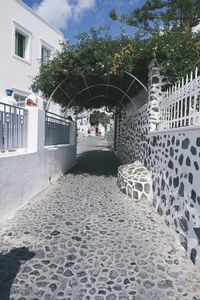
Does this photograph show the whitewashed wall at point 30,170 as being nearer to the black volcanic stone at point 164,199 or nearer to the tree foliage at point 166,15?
the black volcanic stone at point 164,199

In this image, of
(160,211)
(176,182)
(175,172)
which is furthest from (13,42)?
(176,182)

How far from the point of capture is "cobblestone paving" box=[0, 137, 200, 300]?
9.86 ft

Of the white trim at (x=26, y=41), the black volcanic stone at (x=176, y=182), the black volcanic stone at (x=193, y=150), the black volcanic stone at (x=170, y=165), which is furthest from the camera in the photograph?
the white trim at (x=26, y=41)

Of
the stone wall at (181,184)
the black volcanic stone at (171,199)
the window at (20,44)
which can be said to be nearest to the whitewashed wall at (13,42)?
the window at (20,44)

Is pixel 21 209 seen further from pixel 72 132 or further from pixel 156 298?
pixel 72 132

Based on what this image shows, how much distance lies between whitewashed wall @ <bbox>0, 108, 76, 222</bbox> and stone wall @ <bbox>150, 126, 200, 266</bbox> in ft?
8.17

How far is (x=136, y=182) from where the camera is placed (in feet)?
21.2

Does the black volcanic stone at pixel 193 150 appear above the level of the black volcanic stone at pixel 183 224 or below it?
above

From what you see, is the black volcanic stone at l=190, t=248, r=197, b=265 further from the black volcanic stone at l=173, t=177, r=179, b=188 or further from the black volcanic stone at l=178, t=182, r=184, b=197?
the black volcanic stone at l=173, t=177, r=179, b=188

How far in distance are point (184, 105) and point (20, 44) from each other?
1173 cm

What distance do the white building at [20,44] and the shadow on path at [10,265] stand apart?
9.45m

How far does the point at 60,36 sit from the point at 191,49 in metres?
12.8

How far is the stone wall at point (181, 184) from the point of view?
11.5 feet

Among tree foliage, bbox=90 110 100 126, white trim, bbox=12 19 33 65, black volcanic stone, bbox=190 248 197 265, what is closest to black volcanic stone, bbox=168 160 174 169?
black volcanic stone, bbox=190 248 197 265
